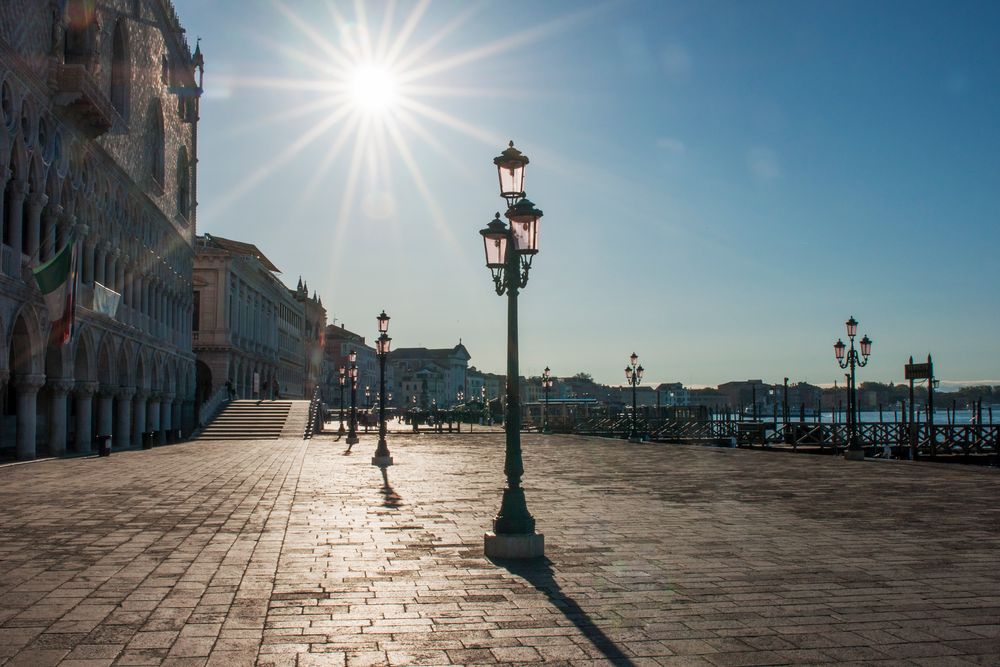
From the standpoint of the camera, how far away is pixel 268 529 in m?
11.8

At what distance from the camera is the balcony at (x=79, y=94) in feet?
87.6

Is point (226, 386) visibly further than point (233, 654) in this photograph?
Yes

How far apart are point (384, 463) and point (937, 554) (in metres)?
18.2

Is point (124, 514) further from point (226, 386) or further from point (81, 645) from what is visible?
point (226, 386)

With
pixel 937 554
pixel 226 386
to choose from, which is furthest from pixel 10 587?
pixel 226 386

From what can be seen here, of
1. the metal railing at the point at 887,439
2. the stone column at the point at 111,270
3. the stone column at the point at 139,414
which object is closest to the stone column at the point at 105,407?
the stone column at the point at 111,270

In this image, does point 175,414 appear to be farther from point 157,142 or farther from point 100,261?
point 100,261

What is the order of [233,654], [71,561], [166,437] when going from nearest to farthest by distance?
[233,654], [71,561], [166,437]

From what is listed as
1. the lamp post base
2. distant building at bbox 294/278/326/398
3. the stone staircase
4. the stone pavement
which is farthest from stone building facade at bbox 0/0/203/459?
distant building at bbox 294/278/326/398

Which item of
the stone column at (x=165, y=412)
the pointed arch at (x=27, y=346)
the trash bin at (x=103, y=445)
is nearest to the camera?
the pointed arch at (x=27, y=346)

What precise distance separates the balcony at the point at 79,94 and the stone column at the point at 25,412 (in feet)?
26.9

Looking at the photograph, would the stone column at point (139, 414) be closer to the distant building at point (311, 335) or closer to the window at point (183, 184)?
the window at point (183, 184)

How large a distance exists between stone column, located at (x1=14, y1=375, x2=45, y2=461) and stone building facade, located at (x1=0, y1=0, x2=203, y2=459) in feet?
0.12

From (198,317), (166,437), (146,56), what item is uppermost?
(146,56)
